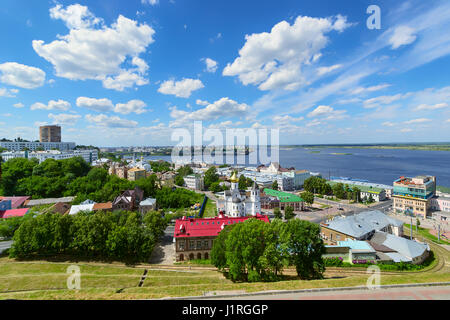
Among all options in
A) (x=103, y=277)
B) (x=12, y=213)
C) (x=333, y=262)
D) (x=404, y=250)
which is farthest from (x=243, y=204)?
(x=12, y=213)

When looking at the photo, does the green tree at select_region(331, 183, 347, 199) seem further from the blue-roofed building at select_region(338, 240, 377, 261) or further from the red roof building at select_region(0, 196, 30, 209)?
the red roof building at select_region(0, 196, 30, 209)

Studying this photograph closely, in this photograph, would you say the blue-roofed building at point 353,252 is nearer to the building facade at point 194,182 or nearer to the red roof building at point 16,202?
the red roof building at point 16,202

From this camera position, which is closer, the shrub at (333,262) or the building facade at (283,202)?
the shrub at (333,262)

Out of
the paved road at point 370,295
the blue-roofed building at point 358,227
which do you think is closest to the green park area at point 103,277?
the paved road at point 370,295

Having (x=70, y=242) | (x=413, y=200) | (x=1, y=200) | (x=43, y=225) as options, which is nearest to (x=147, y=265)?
(x=70, y=242)

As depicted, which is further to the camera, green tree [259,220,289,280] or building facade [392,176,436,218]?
building facade [392,176,436,218]

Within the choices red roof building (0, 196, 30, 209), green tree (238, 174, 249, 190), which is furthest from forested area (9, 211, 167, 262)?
green tree (238, 174, 249, 190)
